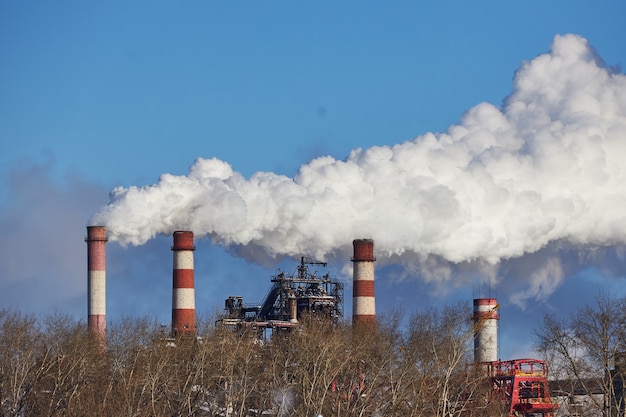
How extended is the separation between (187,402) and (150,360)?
4151mm

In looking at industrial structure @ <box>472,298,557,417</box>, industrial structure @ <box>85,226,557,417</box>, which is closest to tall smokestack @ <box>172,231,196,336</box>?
industrial structure @ <box>85,226,557,417</box>

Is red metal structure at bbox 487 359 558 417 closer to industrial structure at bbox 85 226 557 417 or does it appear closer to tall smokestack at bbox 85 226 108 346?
industrial structure at bbox 85 226 557 417

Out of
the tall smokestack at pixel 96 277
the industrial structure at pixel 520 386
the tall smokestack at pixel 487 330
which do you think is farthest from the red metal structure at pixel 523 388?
the tall smokestack at pixel 96 277

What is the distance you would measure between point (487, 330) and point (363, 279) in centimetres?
1098

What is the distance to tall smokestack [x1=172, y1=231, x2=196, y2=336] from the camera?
77.3m

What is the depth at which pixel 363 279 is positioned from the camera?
262 ft

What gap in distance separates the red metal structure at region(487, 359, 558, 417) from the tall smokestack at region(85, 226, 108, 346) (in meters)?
20.3

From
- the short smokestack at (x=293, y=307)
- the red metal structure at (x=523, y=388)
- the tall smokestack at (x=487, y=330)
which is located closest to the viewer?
the red metal structure at (x=523, y=388)

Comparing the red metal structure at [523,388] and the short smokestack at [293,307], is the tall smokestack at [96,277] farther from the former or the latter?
the red metal structure at [523,388]

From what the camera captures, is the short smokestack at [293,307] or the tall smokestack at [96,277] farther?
the short smokestack at [293,307]

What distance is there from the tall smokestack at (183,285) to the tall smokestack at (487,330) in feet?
57.0

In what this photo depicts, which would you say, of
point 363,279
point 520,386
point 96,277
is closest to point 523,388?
point 520,386

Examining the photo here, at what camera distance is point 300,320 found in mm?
84062

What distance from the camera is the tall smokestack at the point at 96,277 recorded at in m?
78.0
